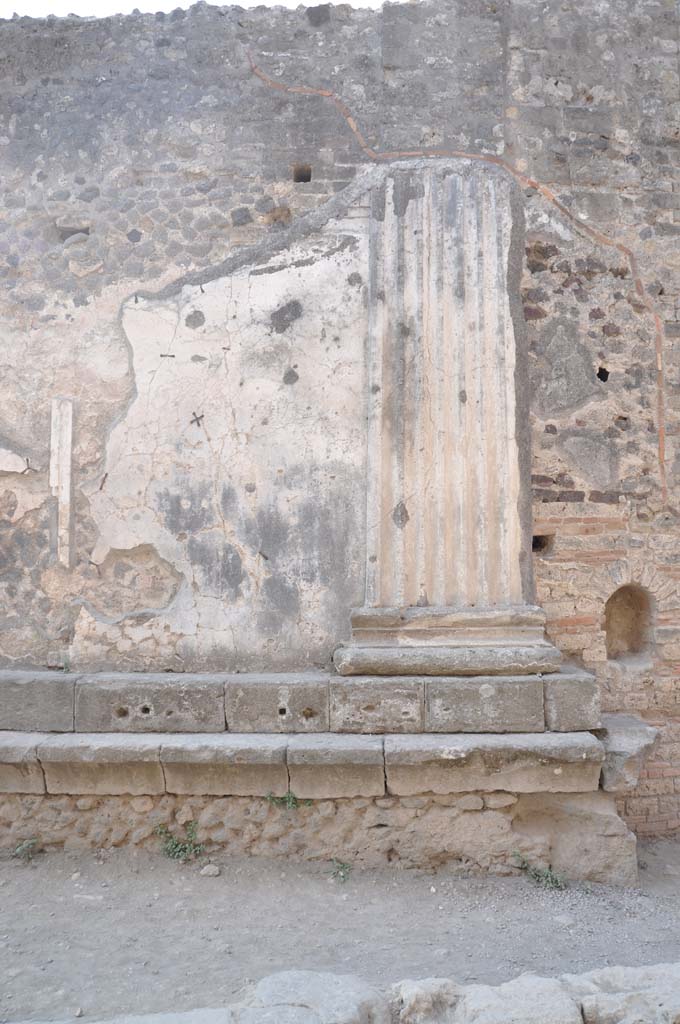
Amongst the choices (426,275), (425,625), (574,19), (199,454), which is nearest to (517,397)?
(426,275)

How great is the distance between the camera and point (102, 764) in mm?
4059

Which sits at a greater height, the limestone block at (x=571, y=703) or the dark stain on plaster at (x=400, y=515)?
the dark stain on plaster at (x=400, y=515)

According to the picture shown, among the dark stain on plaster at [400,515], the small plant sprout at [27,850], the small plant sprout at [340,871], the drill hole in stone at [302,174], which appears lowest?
the small plant sprout at [340,871]

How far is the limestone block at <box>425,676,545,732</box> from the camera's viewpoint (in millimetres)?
4043

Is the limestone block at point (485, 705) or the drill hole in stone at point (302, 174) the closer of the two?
the limestone block at point (485, 705)

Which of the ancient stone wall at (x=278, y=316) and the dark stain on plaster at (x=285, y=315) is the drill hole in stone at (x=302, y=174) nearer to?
the ancient stone wall at (x=278, y=316)

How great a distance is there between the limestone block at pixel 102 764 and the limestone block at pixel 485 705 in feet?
4.58

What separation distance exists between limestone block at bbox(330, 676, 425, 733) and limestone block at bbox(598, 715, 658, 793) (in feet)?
3.11

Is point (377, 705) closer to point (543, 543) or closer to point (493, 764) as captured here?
point (493, 764)

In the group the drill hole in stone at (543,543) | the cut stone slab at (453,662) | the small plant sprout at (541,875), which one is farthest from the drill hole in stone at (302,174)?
the small plant sprout at (541,875)

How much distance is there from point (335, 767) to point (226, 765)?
54 cm

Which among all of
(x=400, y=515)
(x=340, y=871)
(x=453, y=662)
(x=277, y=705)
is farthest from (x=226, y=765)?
(x=400, y=515)

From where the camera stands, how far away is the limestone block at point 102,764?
4.01 metres

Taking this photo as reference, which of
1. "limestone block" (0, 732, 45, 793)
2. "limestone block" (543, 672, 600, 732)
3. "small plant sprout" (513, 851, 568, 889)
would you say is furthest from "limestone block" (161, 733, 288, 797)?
"limestone block" (543, 672, 600, 732)
